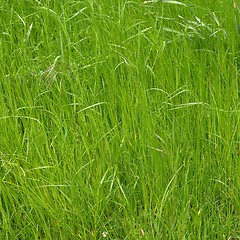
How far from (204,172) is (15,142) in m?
0.76

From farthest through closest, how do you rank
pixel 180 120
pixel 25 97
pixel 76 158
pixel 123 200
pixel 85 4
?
pixel 85 4 < pixel 25 97 < pixel 180 120 < pixel 76 158 < pixel 123 200

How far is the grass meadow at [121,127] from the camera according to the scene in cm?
228

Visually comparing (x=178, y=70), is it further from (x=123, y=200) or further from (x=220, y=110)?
(x=123, y=200)

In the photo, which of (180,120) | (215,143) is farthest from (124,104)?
(215,143)

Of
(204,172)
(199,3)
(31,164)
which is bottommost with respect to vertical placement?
(204,172)

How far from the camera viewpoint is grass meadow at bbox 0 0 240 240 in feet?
7.47

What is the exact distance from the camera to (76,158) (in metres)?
2.46

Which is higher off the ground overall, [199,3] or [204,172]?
[199,3]

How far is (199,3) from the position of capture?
11.4ft

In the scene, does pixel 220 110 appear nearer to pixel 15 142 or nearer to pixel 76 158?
pixel 76 158

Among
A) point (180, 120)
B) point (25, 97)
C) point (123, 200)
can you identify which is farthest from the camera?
point (25, 97)

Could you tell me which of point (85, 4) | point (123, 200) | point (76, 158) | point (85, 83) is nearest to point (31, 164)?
point (76, 158)

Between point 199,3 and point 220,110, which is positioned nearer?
point 220,110

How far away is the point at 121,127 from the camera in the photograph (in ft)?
8.69
